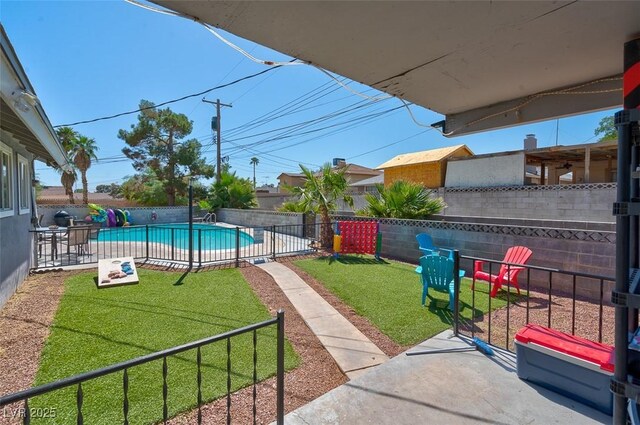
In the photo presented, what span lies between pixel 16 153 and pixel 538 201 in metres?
14.3

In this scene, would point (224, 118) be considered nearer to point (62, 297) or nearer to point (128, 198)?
point (128, 198)

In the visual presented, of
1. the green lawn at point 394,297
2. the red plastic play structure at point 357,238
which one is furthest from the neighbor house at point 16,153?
A: the red plastic play structure at point 357,238

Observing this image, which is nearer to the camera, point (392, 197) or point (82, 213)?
point (392, 197)

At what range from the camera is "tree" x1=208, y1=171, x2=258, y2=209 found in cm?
1948

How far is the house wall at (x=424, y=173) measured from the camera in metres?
13.7

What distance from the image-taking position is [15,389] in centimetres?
259

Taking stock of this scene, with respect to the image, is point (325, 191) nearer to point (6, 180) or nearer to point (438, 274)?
point (438, 274)

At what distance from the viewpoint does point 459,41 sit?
2104mm

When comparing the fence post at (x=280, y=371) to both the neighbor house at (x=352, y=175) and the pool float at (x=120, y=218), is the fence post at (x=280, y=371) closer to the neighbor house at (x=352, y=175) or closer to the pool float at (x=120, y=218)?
the pool float at (x=120, y=218)

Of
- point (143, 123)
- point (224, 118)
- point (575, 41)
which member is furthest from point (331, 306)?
point (143, 123)

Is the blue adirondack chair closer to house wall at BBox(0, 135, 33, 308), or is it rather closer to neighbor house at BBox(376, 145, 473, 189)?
house wall at BBox(0, 135, 33, 308)

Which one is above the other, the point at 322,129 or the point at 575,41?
the point at 322,129

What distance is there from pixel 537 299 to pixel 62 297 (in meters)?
8.14

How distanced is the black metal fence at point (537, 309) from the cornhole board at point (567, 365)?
64 centimetres
